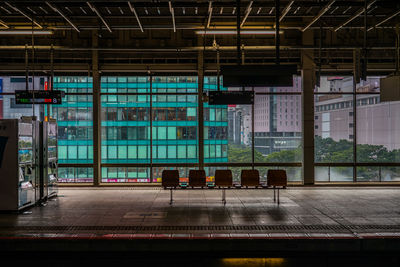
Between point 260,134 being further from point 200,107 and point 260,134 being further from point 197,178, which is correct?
point 197,178

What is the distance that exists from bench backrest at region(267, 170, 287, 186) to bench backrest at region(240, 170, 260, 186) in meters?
0.32

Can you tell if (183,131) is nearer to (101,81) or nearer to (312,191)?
(101,81)

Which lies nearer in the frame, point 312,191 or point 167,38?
point 312,191

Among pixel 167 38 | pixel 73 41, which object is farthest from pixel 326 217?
pixel 73 41

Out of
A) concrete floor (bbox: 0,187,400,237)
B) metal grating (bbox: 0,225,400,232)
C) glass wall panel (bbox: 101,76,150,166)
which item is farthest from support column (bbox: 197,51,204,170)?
metal grating (bbox: 0,225,400,232)

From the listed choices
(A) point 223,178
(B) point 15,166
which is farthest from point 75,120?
(A) point 223,178

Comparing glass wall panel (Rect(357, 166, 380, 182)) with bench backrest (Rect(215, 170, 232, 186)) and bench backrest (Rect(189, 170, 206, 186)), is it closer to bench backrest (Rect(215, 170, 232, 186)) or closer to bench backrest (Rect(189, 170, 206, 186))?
bench backrest (Rect(215, 170, 232, 186))

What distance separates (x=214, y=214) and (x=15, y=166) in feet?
15.4

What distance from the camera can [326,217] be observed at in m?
7.04

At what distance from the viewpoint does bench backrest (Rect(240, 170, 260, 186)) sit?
8.75 m

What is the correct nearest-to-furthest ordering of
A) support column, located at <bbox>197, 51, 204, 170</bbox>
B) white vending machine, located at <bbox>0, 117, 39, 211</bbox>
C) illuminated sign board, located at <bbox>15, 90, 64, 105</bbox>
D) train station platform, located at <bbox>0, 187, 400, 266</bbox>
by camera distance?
train station platform, located at <bbox>0, 187, 400, 266</bbox>
white vending machine, located at <bbox>0, 117, 39, 211</bbox>
illuminated sign board, located at <bbox>15, 90, 64, 105</bbox>
support column, located at <bbox>197, 51, 204, 170</bbox>

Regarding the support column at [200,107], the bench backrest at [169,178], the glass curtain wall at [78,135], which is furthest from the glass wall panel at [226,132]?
the glass curtain wall at [78,135]

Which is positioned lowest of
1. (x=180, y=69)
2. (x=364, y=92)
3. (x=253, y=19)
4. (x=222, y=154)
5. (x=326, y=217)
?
(x=326, y=217)

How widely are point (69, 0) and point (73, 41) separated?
13.7 feet
